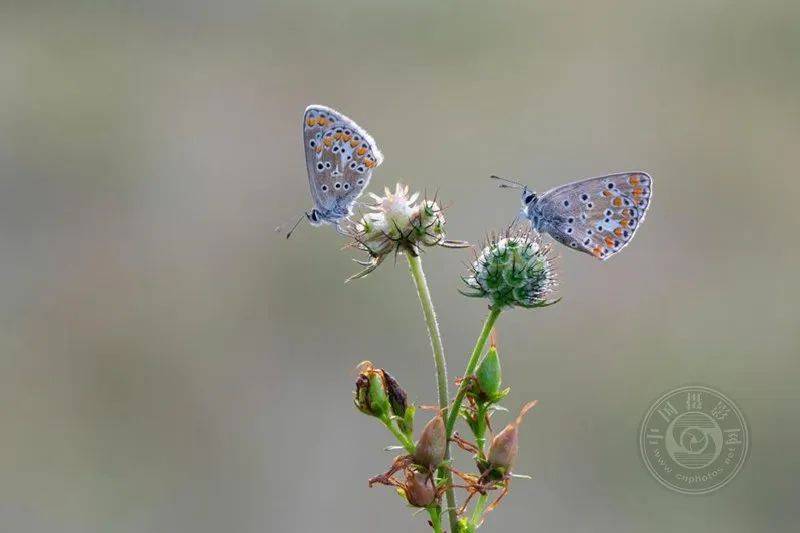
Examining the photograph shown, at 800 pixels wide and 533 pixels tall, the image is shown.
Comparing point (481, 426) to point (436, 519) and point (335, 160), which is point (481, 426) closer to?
point (436, 519)

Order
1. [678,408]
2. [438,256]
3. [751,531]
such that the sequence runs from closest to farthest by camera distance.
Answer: [678,408] → [751,531] → [438,256]

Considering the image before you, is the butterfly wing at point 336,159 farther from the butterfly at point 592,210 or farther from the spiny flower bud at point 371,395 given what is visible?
the spiny flower bud at point 371,395

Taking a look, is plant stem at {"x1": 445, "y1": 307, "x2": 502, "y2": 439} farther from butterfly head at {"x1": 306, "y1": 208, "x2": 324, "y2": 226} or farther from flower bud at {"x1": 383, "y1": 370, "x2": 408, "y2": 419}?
butterfly head at {"x1": 306, "y1": 208, "x2": 324, "y2": 226}

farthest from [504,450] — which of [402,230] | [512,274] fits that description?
[402,230]

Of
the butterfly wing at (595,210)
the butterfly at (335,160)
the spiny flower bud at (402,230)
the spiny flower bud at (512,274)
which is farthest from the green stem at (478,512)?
the butterfly at (335,160)

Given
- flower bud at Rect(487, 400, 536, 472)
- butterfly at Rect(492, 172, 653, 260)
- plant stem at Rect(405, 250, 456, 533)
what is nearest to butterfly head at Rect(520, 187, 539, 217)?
butterfly at Rect(492, 172, 653, 260)

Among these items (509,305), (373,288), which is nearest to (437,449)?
(509,305)

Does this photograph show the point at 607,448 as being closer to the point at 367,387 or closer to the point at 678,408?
the point at 678,408

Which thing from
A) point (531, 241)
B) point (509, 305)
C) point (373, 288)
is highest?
point (373, 288)
